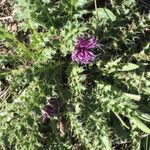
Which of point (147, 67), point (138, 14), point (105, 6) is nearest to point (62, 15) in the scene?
point (105, 6)

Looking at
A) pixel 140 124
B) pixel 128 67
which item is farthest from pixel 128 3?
pixel 140 124

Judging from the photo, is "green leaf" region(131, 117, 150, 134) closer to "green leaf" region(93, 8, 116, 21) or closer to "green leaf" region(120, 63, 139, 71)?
"green leaf" region(120, 63, 139, 71)

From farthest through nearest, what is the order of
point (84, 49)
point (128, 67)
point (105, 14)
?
1. point (105, 14)
2. point (128, 67)
3. point (84, 49)

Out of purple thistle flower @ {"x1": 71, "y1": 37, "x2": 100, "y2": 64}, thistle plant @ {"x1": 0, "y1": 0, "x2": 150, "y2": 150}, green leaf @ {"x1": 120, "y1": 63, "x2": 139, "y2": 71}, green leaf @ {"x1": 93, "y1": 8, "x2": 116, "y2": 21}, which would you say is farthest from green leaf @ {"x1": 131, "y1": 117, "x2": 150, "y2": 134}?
green leaf @ {"x1": 93, "y1": 8, "x2": 116, "y2": 21}

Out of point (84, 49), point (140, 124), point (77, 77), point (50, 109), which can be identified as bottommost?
point (140, 124)

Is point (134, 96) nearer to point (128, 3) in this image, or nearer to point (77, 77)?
point (77, 77)

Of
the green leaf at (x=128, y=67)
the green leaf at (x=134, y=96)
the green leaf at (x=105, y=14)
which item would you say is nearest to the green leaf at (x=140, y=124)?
the green leaf at (x=134, y=96)
